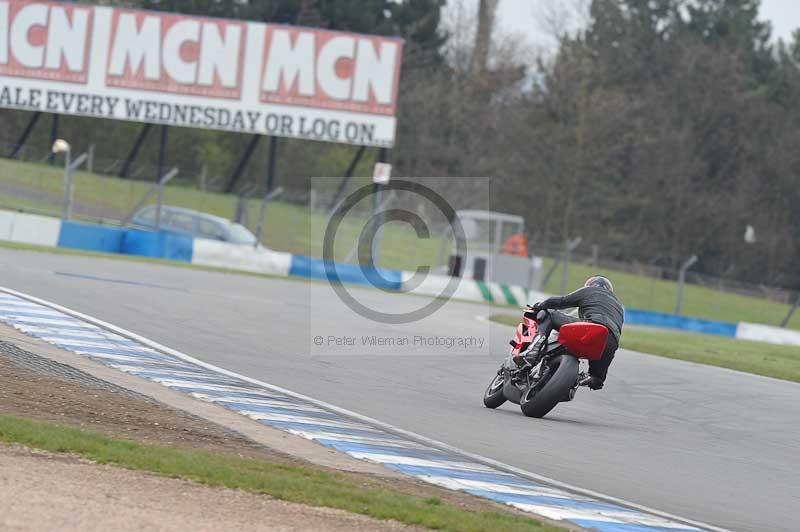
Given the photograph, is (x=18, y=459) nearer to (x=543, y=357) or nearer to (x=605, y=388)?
(x=543, y=357)

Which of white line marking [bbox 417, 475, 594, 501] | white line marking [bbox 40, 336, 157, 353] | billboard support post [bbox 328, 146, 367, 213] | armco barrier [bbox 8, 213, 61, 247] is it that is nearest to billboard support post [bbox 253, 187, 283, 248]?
billboard support post [bbox 328, 146, 367, 213]

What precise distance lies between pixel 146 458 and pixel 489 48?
63502mm

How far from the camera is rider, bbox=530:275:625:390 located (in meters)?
11.5

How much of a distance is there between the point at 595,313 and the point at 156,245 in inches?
885

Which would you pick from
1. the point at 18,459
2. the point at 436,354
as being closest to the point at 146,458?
the point at 18,459

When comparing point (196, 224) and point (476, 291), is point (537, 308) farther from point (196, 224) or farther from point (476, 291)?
point (196, 224)

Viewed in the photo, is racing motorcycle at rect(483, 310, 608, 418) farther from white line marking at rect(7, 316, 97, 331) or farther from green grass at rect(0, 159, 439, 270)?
green grass at rect(0, 159, 439, 270)

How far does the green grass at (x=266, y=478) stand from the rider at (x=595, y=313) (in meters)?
4.09

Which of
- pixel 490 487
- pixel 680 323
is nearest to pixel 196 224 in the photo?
pixel 680 323

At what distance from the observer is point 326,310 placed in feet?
70.0

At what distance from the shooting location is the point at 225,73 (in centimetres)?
4000

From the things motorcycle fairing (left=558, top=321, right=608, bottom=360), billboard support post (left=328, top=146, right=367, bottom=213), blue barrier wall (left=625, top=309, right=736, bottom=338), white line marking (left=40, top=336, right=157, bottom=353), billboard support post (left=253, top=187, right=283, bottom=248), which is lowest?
blue barrier wall (left=625, top=309, right=736, bottom=338)

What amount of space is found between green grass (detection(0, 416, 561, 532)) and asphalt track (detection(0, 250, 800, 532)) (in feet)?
5.48

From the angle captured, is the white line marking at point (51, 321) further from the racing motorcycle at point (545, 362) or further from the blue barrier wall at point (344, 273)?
the blue barrier wall at point (344, 273)
